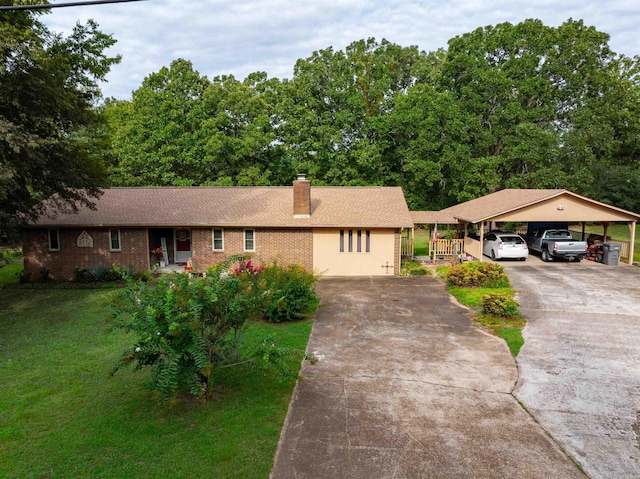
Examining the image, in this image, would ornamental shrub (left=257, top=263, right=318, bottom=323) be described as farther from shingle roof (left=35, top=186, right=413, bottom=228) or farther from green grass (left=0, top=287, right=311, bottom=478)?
shingle roof (left=35, top=186, right=413, bottom=228)

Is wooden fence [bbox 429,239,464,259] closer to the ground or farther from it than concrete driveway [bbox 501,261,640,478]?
farther from it

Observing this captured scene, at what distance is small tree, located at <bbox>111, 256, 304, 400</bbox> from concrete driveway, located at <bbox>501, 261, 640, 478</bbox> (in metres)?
4.32

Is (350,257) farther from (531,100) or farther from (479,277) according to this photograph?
(531,100)

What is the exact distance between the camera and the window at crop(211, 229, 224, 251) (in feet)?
64.7

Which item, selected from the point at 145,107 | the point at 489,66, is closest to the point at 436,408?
the point at 145,107

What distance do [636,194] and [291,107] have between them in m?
30.6

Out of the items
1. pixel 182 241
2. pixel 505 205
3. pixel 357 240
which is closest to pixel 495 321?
pixel 357 240

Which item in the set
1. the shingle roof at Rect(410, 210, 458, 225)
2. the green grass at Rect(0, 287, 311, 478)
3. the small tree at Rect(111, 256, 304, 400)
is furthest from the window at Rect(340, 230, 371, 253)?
the small tree at Rect(111, 256, 304, 400)

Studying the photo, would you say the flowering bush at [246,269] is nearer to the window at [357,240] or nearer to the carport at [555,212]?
the window at [357,240]

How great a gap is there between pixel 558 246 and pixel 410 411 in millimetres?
17017

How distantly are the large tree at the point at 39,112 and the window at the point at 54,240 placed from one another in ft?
13.2

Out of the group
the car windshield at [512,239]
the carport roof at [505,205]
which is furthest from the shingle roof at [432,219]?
the car windshield at [512,239]

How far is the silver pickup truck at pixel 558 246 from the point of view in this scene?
20737mm

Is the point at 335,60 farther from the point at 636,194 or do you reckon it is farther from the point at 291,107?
the point at 636,194
